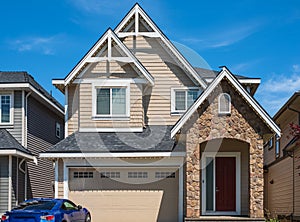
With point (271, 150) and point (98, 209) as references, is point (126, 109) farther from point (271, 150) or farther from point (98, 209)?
point (271, 150)

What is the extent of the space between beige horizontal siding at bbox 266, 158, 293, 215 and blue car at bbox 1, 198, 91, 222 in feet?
35.7

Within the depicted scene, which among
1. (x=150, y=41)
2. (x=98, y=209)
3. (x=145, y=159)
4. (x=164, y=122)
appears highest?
(x=150, y=41)

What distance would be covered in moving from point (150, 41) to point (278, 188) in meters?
10.6

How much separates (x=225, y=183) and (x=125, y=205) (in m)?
4.11

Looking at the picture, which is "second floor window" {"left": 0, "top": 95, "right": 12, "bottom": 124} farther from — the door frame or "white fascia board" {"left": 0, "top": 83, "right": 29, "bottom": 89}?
the door frame

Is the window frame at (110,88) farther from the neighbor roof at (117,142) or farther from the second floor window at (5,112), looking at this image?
the second floor window at (5,112)

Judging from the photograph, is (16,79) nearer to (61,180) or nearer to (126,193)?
(61,180)

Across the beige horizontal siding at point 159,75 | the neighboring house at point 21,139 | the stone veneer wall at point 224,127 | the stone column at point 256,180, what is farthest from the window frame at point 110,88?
the stone column at point 256,180

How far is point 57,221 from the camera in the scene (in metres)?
14.9

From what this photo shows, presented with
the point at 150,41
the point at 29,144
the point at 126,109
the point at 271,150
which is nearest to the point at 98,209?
the point at 126,109

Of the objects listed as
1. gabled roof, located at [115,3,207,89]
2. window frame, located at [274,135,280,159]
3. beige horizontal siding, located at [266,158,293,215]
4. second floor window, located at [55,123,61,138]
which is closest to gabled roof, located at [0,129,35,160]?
second floor window, located at [55,123,61,138]

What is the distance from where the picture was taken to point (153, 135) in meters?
20.6

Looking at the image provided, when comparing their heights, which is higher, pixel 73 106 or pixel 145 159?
pixel 73 106

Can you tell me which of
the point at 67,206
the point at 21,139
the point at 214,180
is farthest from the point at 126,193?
the point at 21,139
